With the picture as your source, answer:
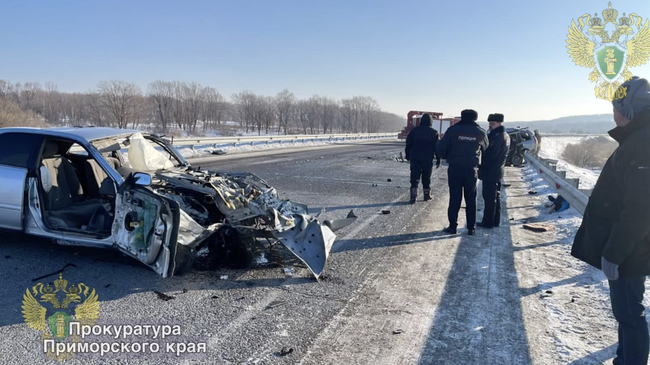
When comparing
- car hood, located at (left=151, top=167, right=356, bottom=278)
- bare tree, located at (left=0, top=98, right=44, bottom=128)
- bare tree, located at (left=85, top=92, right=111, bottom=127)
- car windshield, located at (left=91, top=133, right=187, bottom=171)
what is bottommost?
car hood, located at (left=151, top=167, right=356, bottom=278)

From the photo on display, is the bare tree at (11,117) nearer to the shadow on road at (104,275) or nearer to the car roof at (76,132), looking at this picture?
the car roof at (76,132)

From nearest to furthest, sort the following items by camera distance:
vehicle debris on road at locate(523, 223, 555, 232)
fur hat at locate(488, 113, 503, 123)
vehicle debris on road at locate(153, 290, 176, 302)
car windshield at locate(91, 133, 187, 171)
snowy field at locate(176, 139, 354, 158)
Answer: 1. vehicle debris on road at locate(153, 290, 176, 302)
2. car windshield at locate(91, 133, 187, 171)
3. vehicle debris on road at locate(523, 223, 555, 232)
4. fur hat at locate(488, 113, 503, 123)
5. snowy field at locate(176, 139, 354, 158)

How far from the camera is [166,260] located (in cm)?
379

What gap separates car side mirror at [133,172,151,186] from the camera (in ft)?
13.0

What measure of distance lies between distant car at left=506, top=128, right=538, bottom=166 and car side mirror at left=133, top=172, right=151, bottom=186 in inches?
672

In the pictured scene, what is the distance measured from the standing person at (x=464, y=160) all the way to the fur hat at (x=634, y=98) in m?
3.86

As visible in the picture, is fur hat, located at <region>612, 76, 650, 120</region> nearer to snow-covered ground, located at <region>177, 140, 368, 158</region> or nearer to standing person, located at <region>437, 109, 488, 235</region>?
standing person, located at <region>437, 109, 488, 235</region>

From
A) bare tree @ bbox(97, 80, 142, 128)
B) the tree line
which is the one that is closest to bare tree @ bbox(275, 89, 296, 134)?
the tree line

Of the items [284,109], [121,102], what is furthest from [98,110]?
[284,109]

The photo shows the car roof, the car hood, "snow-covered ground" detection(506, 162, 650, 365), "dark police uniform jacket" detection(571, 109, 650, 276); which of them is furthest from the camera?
the car roof

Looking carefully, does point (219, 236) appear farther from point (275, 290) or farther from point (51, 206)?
point (51, 206)

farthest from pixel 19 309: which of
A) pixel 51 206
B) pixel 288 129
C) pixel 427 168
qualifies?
pixel 288 129

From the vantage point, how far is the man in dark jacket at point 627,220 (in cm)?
228

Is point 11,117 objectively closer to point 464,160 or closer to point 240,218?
point 240,218
